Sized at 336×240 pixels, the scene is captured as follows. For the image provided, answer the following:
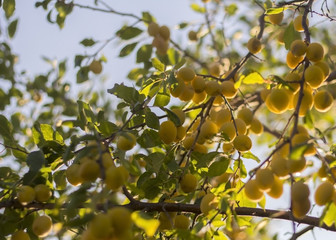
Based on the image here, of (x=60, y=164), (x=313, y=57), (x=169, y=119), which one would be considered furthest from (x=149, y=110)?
(x=313, y=57)

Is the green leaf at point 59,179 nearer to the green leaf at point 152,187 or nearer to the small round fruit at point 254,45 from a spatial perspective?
the green leaf at point 152,187

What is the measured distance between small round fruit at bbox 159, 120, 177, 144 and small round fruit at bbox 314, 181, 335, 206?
473mm

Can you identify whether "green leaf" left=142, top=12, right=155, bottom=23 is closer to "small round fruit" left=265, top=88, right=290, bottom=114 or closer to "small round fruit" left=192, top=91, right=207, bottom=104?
"small round fruit" left=192, top=91, right=207, bottom=104

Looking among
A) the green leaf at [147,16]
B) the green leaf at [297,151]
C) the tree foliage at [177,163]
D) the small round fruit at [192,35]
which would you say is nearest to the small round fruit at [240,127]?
the tree foliage at [177,163]

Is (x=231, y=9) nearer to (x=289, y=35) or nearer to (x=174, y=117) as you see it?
(x=289, y=35)

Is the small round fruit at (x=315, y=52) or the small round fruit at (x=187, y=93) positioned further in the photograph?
the small round fruit at (x=187, y=93)

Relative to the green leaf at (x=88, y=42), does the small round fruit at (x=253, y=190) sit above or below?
above

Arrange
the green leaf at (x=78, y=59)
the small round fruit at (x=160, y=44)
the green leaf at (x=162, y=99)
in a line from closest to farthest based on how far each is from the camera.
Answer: the green leaf at (x=162, y=99) → the small round fruit at (x=160, y=44) → the green leaf at (x=78, y=59)

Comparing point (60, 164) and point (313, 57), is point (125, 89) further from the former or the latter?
point (313, 57)

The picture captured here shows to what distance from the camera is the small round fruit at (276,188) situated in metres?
1.05

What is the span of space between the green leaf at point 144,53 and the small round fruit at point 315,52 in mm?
859

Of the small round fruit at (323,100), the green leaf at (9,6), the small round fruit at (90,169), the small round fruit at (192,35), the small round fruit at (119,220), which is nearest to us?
the small round fruit at (119,220)

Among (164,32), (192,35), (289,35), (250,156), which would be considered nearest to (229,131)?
(250,156)

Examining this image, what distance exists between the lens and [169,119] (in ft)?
4.37
